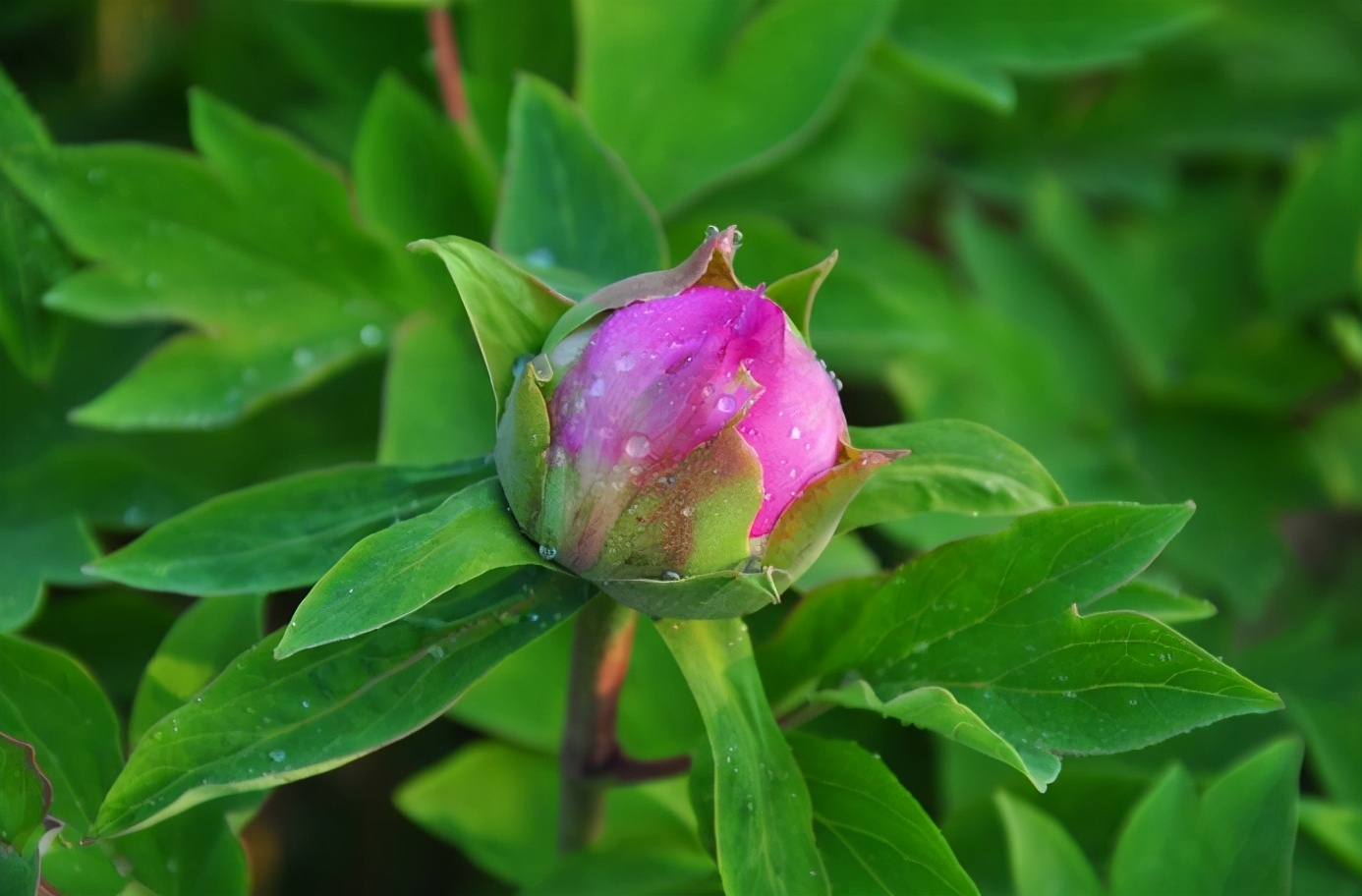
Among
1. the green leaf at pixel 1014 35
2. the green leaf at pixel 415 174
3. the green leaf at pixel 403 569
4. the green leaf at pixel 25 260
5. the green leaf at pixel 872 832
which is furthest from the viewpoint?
the green leaf at pixel 1014 35

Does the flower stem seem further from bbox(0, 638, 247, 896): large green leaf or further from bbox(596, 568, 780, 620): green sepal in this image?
bbox(0, 638, 247, 896): large green leaf

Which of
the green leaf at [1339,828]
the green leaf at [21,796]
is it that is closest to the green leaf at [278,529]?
the green leaf at [21,796]

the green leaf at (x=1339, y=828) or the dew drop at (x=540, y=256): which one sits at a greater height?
the dew drop at (x=540, y=256)

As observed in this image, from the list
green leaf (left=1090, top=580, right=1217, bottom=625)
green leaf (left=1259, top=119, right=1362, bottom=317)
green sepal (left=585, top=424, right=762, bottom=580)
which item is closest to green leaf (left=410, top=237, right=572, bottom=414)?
green sepal (left=585, top=424, right=762, bottom=580)

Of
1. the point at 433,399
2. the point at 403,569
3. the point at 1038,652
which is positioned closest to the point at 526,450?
the point at 403,569

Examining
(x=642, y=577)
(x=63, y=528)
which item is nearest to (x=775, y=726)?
(x=642, y=577)

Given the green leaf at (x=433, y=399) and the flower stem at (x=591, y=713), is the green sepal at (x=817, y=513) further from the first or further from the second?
the green leaf at (x=433, y=399)
